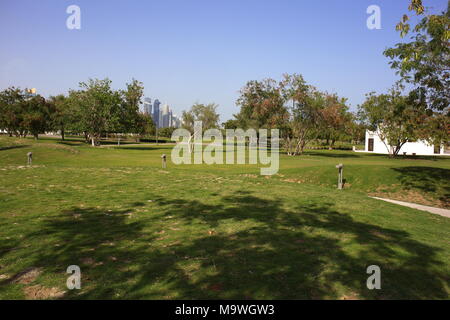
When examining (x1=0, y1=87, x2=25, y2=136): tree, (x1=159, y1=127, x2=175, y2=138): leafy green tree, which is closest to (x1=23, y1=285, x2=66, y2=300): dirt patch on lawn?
(x1=0, y1=87, x2=25, y2=136): tree

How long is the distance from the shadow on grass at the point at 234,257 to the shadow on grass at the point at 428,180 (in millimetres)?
11990

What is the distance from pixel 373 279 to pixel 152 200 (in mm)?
7787

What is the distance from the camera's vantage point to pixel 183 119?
5119cm

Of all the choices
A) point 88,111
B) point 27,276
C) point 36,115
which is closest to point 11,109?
point 36,115

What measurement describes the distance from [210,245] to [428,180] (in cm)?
1881

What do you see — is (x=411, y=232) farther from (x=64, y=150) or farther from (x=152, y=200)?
(x=64, y=150)

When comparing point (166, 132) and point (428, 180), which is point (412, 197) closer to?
point (428, 180)

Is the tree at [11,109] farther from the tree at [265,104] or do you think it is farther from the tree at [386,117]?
the tree at [386,117]

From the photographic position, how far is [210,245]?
250 inches

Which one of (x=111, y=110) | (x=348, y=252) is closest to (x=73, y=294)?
(x=348, y=252)

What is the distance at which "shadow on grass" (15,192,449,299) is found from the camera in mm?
4520

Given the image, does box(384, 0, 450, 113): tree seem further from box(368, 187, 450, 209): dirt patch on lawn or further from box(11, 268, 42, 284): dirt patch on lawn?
box(11, 268, 42, 284): dirt patch on lawn

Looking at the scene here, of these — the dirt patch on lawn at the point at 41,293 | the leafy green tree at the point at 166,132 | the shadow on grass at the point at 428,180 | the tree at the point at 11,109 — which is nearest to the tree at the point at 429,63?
the shadow on grass at the point at 428,180
